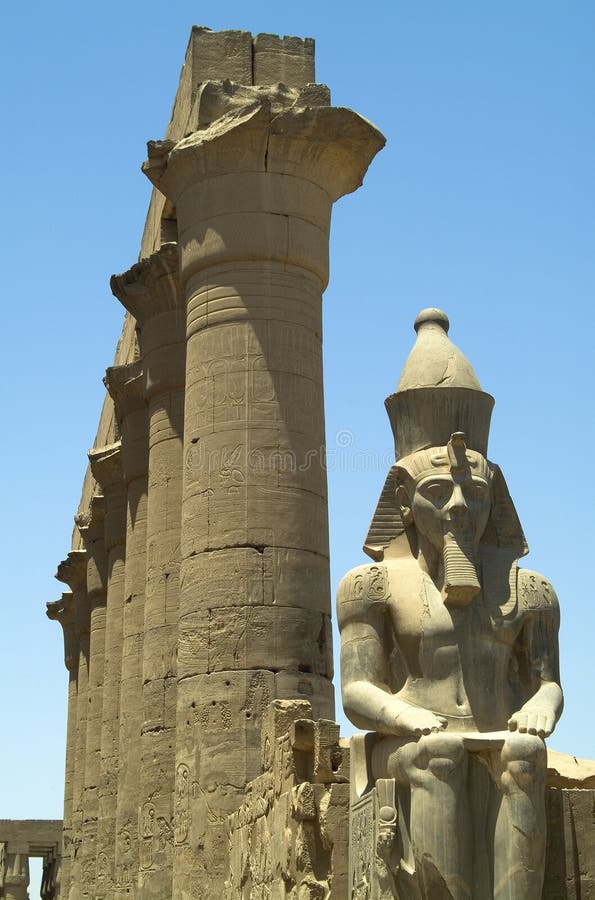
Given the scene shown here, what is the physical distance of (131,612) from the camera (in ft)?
63.1

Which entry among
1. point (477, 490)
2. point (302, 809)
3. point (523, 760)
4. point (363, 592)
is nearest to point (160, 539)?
point (302, 809)

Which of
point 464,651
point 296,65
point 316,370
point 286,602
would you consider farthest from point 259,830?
point 296,65

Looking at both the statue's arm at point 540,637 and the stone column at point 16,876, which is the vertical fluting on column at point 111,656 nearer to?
the statue's arm at point 540,637

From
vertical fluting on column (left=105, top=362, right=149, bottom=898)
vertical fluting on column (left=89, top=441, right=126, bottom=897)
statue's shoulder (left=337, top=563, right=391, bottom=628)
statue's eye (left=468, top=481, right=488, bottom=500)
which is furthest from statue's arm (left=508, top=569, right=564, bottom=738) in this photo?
vertical fluting on column (left=89, top=441, right=126, bottom=897)

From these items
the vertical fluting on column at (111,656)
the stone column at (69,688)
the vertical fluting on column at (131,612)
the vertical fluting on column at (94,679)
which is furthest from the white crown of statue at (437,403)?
the stone column at (69,688)

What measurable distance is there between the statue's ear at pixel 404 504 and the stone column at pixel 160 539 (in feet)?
27.8

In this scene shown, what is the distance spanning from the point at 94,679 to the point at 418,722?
719 inches

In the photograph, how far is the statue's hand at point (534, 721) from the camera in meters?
6.86

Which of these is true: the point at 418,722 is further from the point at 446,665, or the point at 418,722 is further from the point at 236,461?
the point at 236,461

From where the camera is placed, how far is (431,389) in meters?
7.62

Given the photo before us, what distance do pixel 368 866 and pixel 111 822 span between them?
46.9ft

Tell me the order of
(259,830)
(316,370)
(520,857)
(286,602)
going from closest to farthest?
(520,857), (259,830), (286,602), (316,370)

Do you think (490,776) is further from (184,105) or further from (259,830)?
(184,105)

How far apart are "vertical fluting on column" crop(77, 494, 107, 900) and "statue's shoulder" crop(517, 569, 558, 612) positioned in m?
15.9
